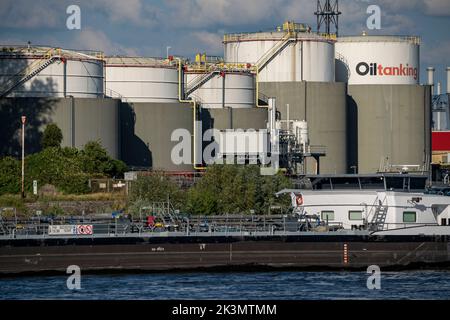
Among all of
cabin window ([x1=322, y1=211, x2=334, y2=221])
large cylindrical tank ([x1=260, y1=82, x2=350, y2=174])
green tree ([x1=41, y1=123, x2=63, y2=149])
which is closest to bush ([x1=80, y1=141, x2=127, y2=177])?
green tree ([x1=41, y1=123, x2=63, y2=149])

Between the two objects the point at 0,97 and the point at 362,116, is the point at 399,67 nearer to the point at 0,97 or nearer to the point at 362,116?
the point at 362,116

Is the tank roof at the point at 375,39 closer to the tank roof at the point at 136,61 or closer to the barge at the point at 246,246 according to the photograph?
the tank roof at the point at 136,61

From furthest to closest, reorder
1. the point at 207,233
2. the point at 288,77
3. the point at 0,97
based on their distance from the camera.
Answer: the point at 288,77
the point at 0,97
the point at 207,233

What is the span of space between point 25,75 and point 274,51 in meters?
26.4

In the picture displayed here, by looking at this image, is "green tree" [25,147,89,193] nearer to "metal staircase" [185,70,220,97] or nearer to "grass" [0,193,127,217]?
"grass" [0,193,127,217]

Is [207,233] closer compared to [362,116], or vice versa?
[207,233]

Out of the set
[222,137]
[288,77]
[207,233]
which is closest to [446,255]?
[207,233]

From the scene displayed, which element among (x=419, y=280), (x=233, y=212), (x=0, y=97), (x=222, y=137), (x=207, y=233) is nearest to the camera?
(x=419, y=280)

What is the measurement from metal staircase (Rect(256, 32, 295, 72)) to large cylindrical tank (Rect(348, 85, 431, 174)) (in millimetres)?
8625

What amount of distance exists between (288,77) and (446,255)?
172 ft

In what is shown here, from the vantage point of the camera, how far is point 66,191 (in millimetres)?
80375

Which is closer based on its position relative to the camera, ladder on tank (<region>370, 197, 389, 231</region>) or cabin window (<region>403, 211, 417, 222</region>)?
ladder on tank (<region>370, 197, 389, 231</region>)

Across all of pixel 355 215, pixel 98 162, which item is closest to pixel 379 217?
pixel 355 215

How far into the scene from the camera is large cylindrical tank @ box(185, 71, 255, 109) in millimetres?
101688
